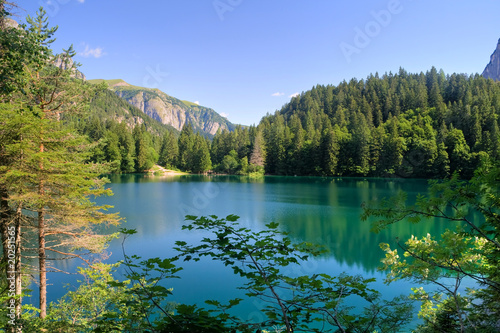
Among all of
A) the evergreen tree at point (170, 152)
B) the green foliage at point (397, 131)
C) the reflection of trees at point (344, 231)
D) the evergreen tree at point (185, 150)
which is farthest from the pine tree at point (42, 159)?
the evergreen tree at point (170, 152)

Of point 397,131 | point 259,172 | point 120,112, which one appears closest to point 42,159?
point 259,172

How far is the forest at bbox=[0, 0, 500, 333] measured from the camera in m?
2.40

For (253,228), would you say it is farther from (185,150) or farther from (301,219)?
(185,150)

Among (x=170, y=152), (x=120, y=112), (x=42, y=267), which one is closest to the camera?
(x=42, y=267)

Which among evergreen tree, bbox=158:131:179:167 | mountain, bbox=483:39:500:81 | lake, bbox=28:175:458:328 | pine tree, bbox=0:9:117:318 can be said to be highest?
mountain, bbox=483:39:500:81

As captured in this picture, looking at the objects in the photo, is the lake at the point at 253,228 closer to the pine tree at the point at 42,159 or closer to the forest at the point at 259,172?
the forest at the point at 259,172

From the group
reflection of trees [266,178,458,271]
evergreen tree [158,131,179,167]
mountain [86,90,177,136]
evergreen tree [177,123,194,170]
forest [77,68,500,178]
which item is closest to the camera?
reflection of trees [266,178,458,271]

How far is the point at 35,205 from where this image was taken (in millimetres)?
5863

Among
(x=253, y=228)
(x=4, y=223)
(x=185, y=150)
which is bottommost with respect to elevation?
(x=253, y=228)

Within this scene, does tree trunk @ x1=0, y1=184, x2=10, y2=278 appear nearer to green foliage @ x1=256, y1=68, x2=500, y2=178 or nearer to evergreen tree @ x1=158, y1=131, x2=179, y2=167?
green foliage @ x1=256, y1=68, x2=500, y2=178

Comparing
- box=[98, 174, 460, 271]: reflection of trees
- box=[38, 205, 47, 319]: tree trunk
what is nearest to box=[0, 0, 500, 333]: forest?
box=[38, 205, 47, 319]: tree trunk

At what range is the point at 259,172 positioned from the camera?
217ft

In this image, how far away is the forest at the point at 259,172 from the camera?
240 cm

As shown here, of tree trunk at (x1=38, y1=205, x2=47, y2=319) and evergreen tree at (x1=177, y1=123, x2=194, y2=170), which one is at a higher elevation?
evergreen tree at (x1=177, y1=123, x2=194, y2=170)
